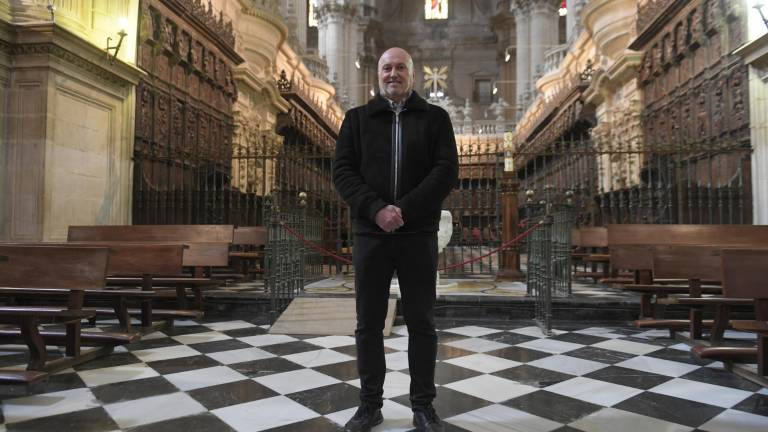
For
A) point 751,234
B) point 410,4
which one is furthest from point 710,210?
point 410,4

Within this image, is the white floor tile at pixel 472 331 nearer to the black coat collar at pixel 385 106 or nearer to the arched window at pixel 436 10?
the black coat collar at pixel 385 106

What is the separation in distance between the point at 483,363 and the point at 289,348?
1.47 metres

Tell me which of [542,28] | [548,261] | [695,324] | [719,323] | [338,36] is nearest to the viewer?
[719,323]

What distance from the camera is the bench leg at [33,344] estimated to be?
290 cm

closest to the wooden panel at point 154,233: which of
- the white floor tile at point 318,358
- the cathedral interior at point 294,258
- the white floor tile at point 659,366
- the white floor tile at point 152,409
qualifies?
the cathedral interior at point 294,258

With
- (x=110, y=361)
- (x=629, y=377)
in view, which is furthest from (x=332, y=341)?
(x=629, y=377)

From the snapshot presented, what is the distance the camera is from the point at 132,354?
3588mm

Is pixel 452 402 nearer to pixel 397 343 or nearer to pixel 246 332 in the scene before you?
pixel 397 343

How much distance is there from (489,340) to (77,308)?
2.99 m

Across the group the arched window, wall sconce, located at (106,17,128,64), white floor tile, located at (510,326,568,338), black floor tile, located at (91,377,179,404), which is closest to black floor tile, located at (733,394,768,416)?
white floor tile, located at (510,326,568,338)

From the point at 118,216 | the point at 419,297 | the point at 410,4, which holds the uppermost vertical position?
the point at 410,4

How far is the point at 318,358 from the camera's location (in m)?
3.54

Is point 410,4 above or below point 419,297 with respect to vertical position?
above

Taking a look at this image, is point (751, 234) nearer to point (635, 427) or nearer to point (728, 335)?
point (728, 335)
